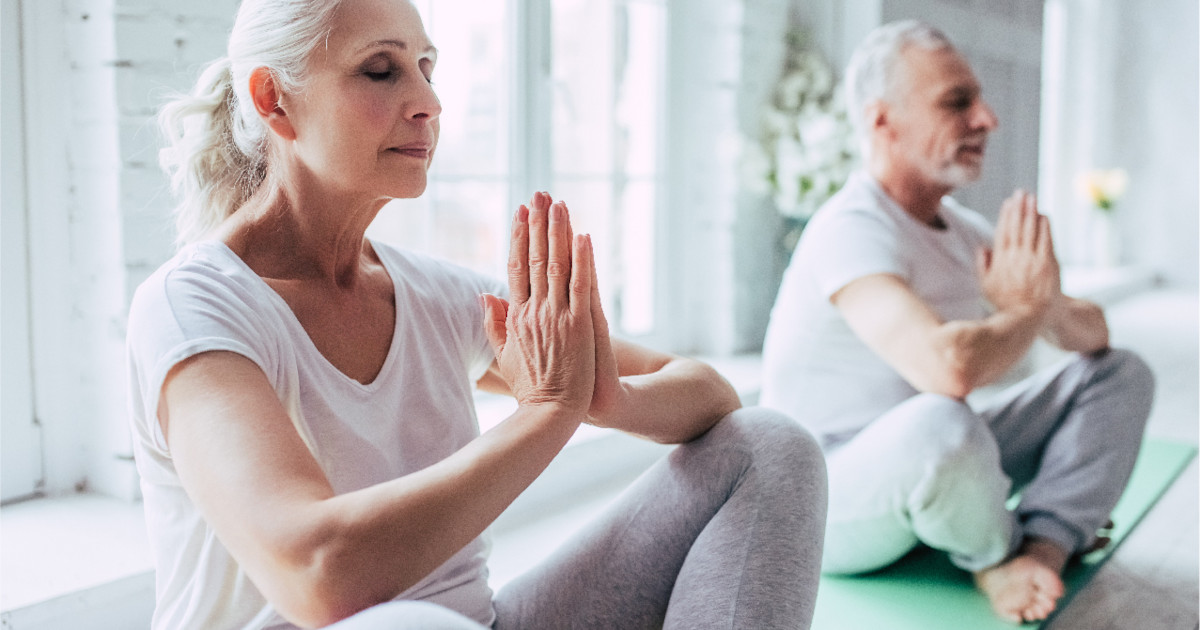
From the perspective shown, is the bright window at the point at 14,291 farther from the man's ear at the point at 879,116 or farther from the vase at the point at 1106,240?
the vase at the point at 1106,240

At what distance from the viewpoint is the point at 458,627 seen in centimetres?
80

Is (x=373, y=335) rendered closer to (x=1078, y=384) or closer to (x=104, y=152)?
(x=104, y=152)

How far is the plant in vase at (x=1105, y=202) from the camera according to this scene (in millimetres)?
6773

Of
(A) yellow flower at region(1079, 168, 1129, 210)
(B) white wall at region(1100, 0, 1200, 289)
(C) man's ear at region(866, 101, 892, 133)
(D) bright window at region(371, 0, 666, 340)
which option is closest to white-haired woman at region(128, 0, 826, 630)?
(C) man's ear at region(866, 101, 892, 133)

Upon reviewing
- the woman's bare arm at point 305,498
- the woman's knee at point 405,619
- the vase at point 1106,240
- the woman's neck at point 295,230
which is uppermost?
the woman's neck at point 295,230

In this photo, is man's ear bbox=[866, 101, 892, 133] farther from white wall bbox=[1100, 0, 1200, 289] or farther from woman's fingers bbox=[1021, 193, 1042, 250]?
white wall bbox=[1100, 0, 1200, 289]

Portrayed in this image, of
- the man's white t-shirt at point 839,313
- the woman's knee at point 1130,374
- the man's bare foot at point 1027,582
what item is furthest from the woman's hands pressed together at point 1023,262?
the man's bare foot at point 1027,582

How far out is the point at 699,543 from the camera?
116 cm

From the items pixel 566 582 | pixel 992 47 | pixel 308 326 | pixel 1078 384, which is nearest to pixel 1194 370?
pixel 992 47

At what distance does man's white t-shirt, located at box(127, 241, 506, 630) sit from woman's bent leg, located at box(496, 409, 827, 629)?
0.11m

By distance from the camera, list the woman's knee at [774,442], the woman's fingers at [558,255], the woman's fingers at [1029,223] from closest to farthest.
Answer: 1. the woman's fingers at [558,255]
2. the woman's knee at [774,442]
3. the woman's fingers at [1029,223]

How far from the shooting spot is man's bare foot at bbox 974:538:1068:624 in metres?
1.78

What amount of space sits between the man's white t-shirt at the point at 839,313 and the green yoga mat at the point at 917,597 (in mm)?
Answer: 305

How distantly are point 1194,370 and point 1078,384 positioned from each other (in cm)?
306
